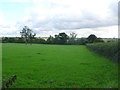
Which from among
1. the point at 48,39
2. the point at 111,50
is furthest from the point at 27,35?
the point at 111,50

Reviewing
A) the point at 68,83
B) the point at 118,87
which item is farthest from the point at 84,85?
the point at 118,87

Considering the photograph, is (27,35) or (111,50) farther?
(27,35)

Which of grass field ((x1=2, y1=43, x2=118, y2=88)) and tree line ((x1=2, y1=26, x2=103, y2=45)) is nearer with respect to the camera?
grass field ((x1=2, y1=43, x2=118, y2=88))

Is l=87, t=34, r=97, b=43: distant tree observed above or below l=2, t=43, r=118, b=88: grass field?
above

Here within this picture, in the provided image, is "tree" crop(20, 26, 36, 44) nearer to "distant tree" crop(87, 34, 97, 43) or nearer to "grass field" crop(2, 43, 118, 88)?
"distant tree" crop(87, 34, 97, 43)

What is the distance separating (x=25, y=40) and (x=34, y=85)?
156 ft

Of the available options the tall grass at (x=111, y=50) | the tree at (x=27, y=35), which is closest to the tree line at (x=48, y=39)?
the tree at (x=27, y=35)

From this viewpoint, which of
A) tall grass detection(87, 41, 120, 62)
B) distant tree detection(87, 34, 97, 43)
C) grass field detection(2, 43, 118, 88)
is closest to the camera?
grass field detection(2, 43, 118, 88)

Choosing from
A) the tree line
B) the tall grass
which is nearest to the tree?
the tree line

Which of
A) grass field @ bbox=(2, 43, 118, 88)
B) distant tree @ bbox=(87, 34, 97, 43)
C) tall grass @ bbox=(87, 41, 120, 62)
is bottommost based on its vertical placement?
grass field @ bbox=(2, 43, 118, 88)

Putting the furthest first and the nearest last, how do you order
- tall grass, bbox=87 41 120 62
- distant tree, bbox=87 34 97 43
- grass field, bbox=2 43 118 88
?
distant tree, bbox=87 34 97 43 → tall grass, bbox=87 41 120 62 → grass field, bbox=2 43 118 88

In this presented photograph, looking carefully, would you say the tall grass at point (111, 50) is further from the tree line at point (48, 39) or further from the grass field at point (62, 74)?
the tree line at point (48, 39)

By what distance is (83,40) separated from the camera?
5153 cm

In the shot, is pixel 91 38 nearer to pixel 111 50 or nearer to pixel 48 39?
pixel 48 39
